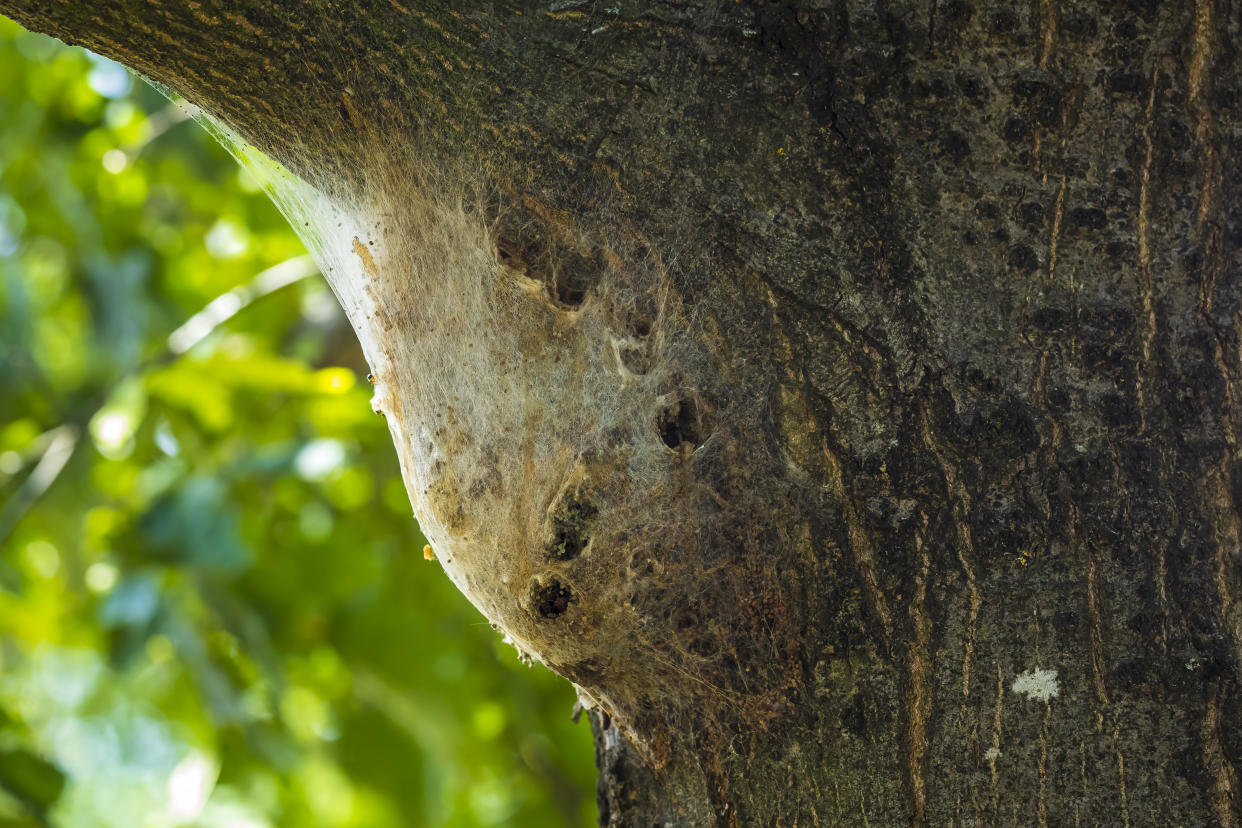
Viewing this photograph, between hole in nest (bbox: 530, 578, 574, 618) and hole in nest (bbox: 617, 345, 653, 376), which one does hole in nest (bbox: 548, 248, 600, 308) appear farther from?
hole in nest (bbox: 530, 578, 574, 618)

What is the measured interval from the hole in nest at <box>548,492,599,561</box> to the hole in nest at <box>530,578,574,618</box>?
34 mm

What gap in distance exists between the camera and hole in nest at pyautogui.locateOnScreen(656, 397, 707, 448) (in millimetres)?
1004

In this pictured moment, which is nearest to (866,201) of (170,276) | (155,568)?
(155,568)

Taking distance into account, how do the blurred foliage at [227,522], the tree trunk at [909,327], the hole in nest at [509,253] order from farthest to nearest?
the blurred foliage at [227,522]
the hole in nest at [509,253]
the tree trunk at [909,327]

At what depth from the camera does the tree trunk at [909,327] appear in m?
0.94

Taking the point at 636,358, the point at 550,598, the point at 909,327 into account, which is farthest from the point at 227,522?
the point at 909,327

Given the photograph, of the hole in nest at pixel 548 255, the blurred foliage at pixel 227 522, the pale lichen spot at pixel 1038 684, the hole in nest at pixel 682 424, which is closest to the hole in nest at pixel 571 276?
the hole in nest at pixel 548 255

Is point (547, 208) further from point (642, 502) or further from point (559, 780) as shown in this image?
point (559, 780)

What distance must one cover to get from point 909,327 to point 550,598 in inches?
18.5

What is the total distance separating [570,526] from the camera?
3.51 ft

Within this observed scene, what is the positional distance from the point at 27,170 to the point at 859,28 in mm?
3966

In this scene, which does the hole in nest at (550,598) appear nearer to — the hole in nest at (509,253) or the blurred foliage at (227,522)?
the hole in nest at (509,253)

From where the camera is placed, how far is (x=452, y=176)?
1049 millimetres

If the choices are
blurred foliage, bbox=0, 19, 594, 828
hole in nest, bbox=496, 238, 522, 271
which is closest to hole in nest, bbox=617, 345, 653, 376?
hole in nest, bbox=496, 238, 522, 271
